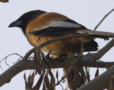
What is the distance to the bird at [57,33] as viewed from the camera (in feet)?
13.0

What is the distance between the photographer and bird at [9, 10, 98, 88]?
3.95 metres

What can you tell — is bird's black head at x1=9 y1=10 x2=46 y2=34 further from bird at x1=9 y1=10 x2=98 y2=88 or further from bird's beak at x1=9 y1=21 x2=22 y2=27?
bird at x1=9 y1=10 x2=98 y2=88

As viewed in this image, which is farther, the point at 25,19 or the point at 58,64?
the point at 25,19

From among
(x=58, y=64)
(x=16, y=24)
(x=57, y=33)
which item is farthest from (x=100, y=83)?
(x=16, y=24)

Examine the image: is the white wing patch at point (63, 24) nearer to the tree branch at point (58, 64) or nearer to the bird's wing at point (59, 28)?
the bird's wing at point (59, 28)

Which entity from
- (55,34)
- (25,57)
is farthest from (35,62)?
(55,34)

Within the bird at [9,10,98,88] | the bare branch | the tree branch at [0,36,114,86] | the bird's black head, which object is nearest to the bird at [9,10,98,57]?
the bird at [9,10,98,88]

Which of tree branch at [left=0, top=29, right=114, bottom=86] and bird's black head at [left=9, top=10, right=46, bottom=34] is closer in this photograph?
tree branch at [left=0, top=29, right=114, bottom=86]

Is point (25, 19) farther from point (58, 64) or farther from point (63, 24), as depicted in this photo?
point (58, 64)

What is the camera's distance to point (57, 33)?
13.1 feet

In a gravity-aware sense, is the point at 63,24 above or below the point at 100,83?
below

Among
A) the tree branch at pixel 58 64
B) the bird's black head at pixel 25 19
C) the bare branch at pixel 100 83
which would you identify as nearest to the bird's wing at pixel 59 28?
the tree branch at pixel 58 64

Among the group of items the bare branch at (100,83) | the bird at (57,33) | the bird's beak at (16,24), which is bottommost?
the bird's beak at (16,24)

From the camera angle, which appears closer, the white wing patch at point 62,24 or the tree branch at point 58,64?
the tree branch at point 58,64
